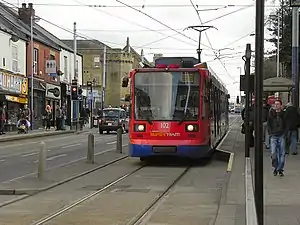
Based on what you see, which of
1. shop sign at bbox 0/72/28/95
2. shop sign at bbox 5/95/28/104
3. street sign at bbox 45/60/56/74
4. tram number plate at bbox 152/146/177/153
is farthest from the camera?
street sign at bbox 45/60/56/74

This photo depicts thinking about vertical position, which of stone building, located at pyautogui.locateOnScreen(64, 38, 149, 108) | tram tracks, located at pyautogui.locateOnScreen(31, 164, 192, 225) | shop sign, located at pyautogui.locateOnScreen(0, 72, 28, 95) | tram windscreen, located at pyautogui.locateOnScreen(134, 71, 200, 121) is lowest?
tram tracks, located at pyautogui.locateOnScreen(31, 164, 192, 225)

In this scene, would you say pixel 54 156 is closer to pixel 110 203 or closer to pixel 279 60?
pixel 110 203

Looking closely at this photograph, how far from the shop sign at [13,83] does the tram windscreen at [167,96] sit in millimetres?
23290

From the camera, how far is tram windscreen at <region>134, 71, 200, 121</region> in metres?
19.0

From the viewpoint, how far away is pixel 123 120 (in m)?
46.7

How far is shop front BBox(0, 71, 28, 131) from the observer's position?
41.5m

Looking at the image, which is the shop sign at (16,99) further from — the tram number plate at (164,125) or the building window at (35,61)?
the tram number plate at (164,125)

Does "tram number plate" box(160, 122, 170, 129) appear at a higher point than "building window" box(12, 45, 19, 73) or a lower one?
lower

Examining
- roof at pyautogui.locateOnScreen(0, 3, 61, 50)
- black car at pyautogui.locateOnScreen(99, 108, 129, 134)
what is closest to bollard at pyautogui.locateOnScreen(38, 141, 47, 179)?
black car at pyautogui.locateOnScreen(99, 108, 129, 134)

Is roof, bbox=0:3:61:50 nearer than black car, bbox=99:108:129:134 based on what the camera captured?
No

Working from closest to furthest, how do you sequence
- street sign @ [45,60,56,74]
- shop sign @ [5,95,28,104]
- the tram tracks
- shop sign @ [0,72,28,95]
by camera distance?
the tram tracks < shop sign @ [0,72,28,95] < shop sign @ [5,95,28,104] < street sign @ [45,60,56,74]

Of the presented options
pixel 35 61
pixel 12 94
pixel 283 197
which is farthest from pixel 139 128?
pixel 35 61

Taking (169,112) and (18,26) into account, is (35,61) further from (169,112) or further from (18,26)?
(169,112)

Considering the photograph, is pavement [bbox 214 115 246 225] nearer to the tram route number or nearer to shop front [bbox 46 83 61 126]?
the tram route number
